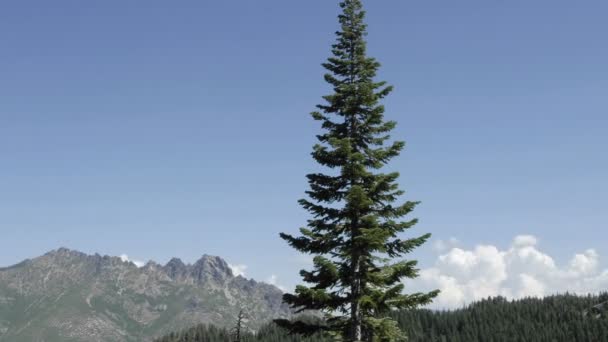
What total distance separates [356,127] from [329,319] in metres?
8.77

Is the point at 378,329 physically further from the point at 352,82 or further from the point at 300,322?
the point at 352,82

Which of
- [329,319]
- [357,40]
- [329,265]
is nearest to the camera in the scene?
[329,265]

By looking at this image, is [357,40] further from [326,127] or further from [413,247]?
[413,247]

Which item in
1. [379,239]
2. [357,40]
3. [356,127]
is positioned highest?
[357,40]

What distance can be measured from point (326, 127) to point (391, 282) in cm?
766

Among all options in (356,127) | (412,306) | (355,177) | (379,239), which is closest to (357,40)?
(356,127)

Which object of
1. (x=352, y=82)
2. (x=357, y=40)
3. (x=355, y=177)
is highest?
(x=357, y=40)

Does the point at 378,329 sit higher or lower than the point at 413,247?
lower

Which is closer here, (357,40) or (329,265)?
(329,265)

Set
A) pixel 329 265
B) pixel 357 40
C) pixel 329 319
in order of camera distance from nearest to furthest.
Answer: pixel 329 265 < pixel 329 319 < pixel 357 40

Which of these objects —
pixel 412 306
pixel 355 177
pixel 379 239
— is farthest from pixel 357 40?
pixel 412 306

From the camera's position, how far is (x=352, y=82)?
28.1 metres

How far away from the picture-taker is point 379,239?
988 inches

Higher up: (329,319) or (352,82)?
(352,82)
